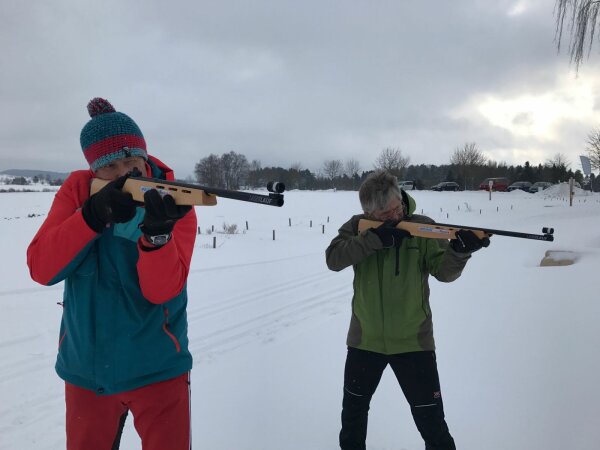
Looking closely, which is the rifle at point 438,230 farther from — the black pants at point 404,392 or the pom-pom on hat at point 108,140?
the pom-pom on hat at point 108,140

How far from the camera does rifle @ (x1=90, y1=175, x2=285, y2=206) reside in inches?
54.8

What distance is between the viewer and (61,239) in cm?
158

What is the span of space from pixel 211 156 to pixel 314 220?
37.3 metres

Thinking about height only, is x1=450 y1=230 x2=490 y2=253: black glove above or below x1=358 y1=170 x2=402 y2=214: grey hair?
below

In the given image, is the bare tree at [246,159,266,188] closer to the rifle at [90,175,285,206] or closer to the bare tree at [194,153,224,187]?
the bare tree at [194,153,224,187]

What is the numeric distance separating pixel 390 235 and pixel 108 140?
152 cm

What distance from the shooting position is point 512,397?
3.07 meters

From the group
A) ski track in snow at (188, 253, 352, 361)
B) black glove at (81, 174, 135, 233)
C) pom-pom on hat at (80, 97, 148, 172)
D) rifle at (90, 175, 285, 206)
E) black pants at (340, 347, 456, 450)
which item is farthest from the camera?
A: ski track in snow at (188, 253, 352, 361)

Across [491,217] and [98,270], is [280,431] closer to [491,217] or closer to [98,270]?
[98,270]

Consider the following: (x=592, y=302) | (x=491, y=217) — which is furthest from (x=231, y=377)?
(x=491, y=217)

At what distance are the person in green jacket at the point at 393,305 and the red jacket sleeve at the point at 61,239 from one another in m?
1.41

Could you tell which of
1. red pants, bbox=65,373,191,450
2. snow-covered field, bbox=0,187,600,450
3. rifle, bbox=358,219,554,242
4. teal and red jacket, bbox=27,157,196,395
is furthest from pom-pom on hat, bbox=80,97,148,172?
snow-covered field, bbox=0,187,600,450

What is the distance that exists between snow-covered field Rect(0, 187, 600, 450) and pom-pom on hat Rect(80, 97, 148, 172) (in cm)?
202

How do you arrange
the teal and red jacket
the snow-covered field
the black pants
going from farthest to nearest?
the snow-covered field → the black pants → the teal and red jacket
